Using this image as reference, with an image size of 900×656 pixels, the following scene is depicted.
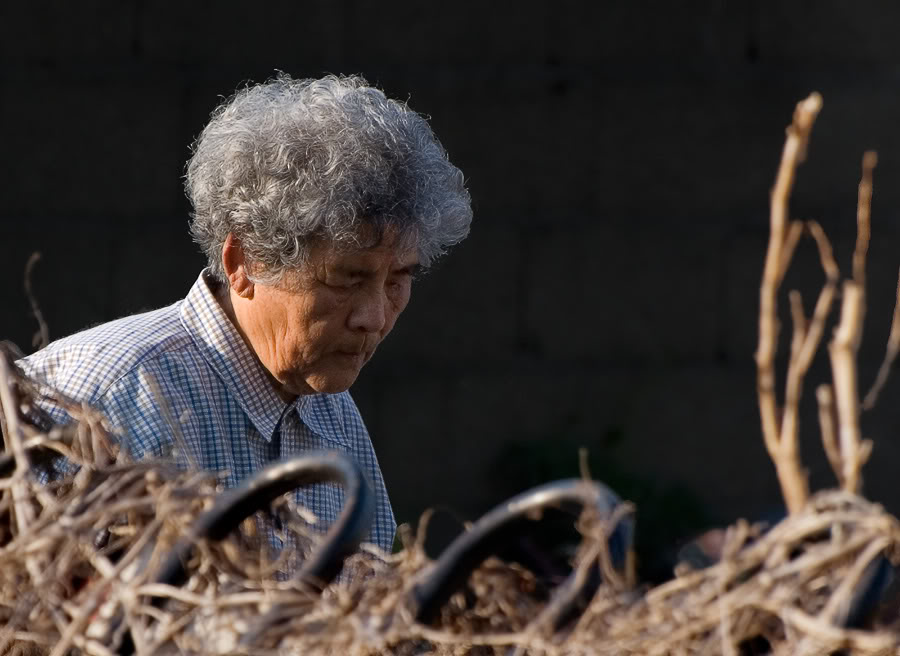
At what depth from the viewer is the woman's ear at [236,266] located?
2402 mm

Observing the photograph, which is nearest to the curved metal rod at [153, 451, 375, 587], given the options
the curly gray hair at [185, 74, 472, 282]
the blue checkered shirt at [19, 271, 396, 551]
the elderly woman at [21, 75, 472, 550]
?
the blue checkered shirt at [19, 271, 396, 551]

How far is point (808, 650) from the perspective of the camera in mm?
928

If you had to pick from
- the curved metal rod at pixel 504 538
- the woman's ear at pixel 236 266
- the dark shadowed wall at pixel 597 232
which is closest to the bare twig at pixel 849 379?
the curved metal rod at pixel 504 538

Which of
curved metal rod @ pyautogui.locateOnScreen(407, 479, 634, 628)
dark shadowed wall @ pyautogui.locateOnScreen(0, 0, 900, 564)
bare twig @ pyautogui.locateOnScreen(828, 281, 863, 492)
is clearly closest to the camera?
bare twig @ pyautogui.locateOnScreen(828, 281, 863, 492)

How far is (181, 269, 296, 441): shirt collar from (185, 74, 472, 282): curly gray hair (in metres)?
0.10

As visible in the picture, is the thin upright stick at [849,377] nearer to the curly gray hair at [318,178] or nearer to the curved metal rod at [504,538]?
the curved metal rod at [504,538]

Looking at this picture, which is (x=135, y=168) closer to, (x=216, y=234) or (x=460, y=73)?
(x=460, y=73)

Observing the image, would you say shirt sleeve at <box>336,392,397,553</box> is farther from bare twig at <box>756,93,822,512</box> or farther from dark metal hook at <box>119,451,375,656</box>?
bare twig at <box>756,93,822,512</box>

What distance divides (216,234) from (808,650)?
1686 millimetres

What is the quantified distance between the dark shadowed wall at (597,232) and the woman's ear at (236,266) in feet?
7.64

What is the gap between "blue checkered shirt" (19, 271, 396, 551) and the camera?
211 cm

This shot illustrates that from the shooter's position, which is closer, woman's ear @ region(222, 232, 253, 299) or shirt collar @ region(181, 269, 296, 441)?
shirt collar @ region(181, 269, 296, 441)

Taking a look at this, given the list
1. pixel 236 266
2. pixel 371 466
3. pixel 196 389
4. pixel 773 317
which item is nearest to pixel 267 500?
pixel 773 317

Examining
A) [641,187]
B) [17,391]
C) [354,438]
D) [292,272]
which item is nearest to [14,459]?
[17,391]
